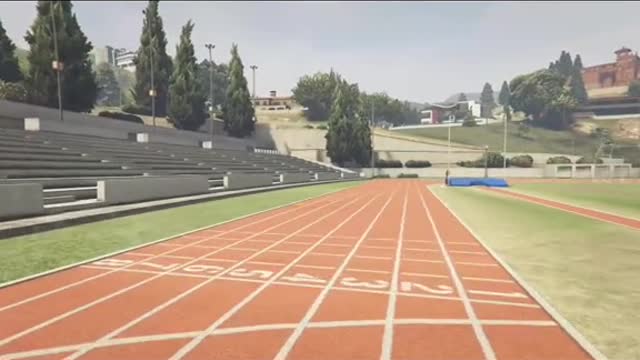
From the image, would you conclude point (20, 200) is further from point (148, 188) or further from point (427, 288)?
point (427, 288)

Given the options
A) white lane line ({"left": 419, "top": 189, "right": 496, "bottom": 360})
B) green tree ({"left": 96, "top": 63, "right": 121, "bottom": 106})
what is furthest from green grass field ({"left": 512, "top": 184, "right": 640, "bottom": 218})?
green tree ({"left": 96, "top": 63, "right": 121, "bottom": 106})

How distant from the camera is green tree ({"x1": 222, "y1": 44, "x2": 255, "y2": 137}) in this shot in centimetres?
5488

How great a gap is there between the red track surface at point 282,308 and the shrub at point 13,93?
2930 centimetres

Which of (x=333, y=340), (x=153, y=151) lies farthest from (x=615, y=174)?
(x=333, y=340)

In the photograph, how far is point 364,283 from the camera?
6176mm

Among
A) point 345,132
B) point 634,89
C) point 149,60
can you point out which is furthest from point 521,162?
point 634,89

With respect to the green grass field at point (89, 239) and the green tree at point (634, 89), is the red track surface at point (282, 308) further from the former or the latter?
the green tree at point (634, 89)

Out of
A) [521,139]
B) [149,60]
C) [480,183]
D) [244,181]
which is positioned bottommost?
[480,183]

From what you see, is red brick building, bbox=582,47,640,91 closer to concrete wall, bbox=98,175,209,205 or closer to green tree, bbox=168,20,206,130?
green tree, bbox=168,20,206,130

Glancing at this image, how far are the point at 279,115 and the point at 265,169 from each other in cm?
6572

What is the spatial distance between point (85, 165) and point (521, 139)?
4409 inches

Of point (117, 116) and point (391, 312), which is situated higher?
point (117, 116)

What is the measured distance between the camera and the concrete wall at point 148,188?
592 inches

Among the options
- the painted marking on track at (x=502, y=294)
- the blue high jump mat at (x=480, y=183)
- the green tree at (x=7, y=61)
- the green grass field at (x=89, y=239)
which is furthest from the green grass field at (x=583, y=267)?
the green tree at (x=7, y=61)
